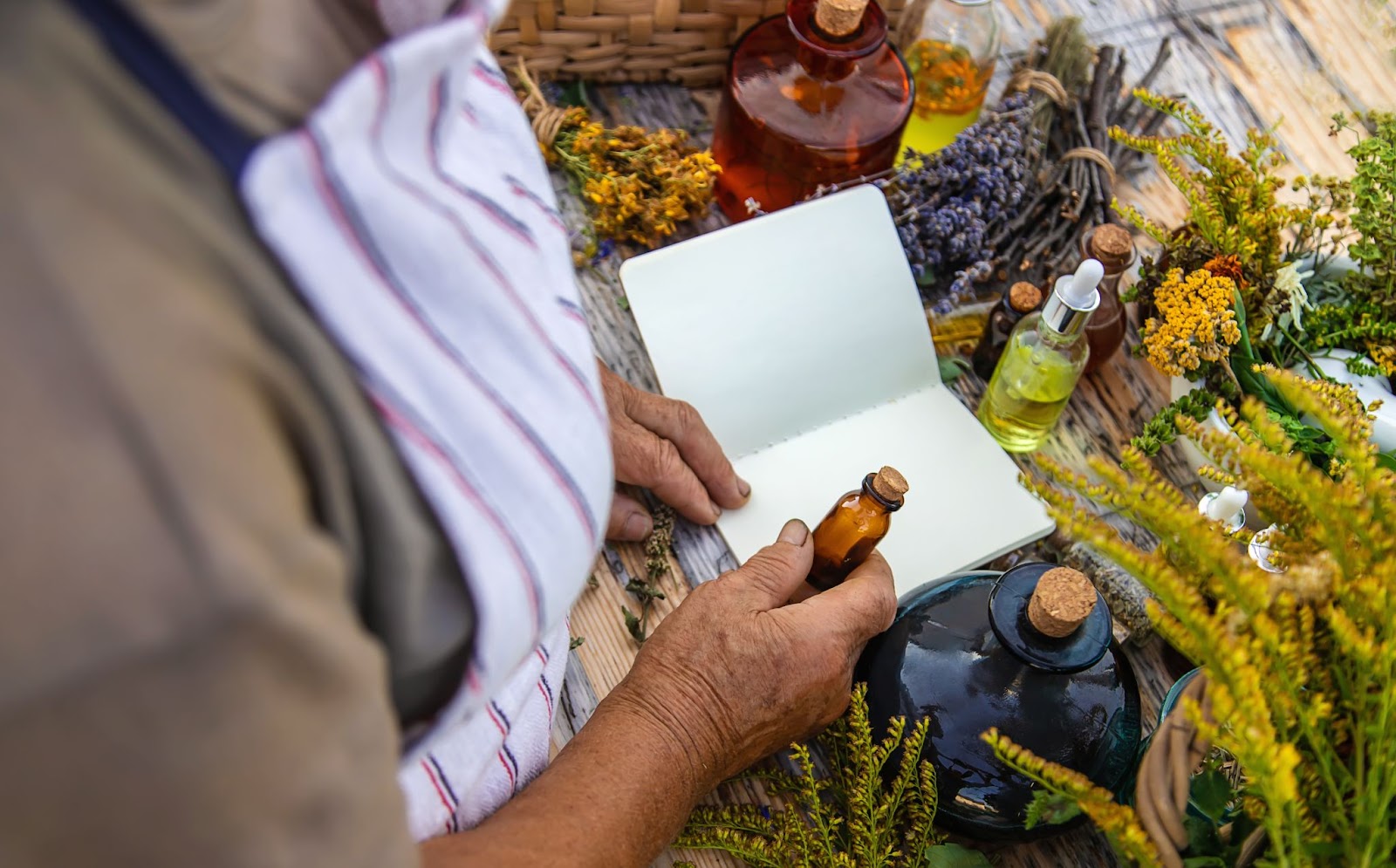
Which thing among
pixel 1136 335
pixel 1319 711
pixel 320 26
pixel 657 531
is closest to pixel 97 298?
pixel 320 26

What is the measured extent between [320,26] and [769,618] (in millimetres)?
518

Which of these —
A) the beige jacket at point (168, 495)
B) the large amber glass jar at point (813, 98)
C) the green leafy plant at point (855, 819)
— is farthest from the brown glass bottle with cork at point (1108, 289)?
the beige jacket at point (168, 495)

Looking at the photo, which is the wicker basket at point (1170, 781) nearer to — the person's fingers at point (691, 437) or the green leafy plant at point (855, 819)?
the green leafy plant at point (855, 819)

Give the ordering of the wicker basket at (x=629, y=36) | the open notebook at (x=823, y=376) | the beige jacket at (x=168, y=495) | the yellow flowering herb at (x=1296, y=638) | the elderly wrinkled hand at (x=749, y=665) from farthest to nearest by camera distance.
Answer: the wicker basket at (x=629, y=36), the open notebook at (x=823, y=376), the elderly wrinkled hand at (x=749, y=665), the yellow flowering herb at (x=1296, y=638), the beige jacket at (x=168, y=495)

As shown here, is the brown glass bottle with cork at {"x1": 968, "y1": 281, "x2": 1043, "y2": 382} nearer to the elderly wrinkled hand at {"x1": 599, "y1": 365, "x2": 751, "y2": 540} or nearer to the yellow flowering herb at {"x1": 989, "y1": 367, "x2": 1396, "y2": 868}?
the elderly wrinkled hand at {"x1": 599, "y1": 365, "x2": 751, "y2": 540}

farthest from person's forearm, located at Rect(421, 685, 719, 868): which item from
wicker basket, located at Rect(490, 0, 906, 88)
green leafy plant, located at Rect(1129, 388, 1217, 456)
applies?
wicker basket, located at Rect(490, 0, 906, 88)

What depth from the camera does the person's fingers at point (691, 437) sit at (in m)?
0.90

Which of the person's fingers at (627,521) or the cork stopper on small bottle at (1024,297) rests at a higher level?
the cork stopper on small bottle at (1024,297)

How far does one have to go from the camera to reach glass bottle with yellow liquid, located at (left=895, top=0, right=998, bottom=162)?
1121mm

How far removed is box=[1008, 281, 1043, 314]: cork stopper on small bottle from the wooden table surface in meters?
0.13

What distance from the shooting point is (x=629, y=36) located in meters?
1.13

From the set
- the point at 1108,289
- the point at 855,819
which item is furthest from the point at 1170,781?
the point at 1108,289

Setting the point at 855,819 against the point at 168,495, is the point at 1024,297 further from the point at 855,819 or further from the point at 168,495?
the point at 168,495

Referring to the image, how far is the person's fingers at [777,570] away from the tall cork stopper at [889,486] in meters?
0.10
